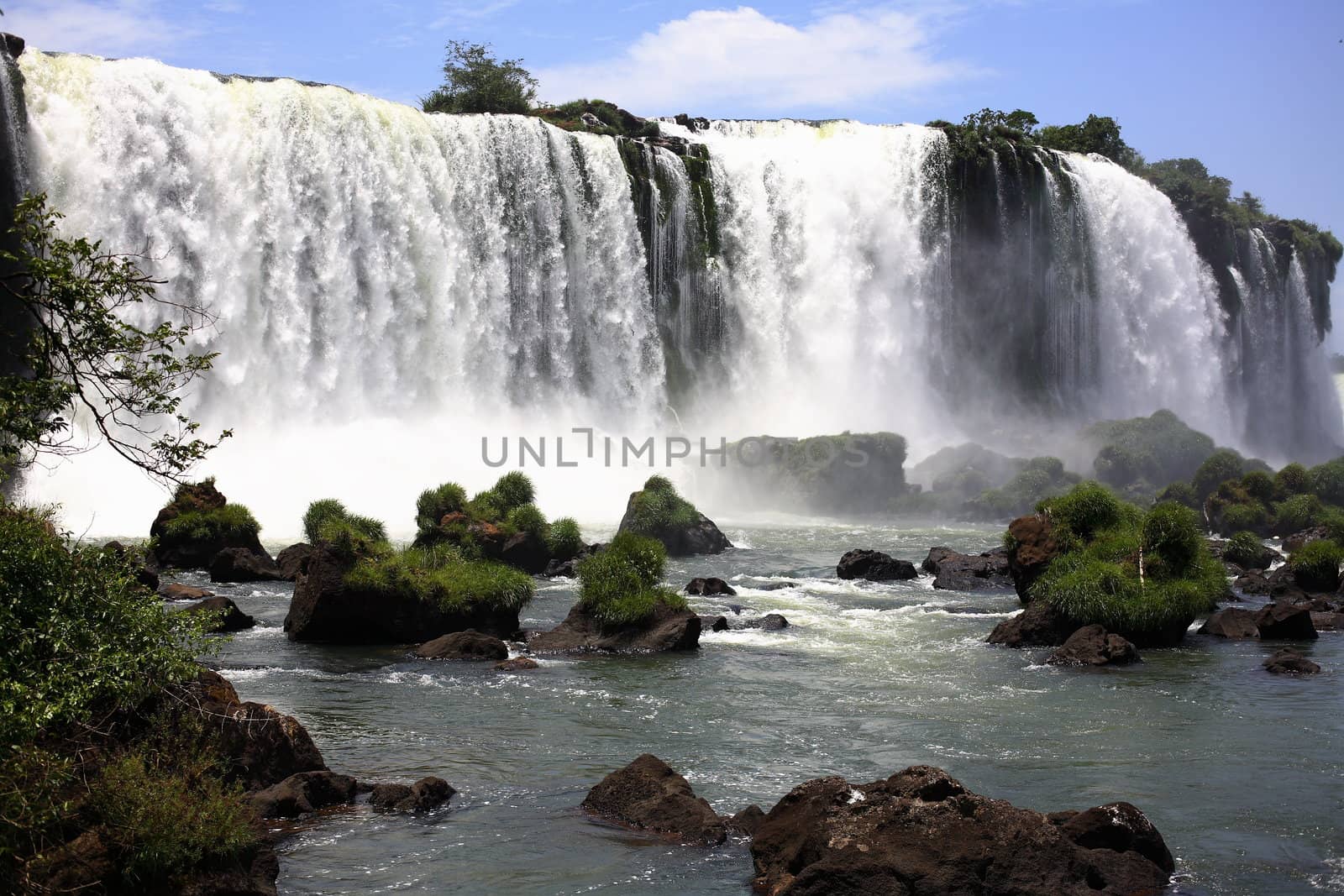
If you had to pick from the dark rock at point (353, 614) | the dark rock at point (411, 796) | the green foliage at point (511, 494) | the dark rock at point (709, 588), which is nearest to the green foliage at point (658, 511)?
the green foliage at point (511, 494)

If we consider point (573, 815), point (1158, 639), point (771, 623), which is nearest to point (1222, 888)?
point (573, 815)

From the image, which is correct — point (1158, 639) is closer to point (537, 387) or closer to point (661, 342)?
point (537, 387)

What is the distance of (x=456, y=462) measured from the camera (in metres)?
38.7

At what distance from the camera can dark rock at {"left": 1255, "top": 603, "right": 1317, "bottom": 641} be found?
20203 millimetres

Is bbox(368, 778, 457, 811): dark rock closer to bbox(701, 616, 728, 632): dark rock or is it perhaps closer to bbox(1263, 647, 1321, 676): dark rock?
bbox(701, 616, 728, 632): dark rock

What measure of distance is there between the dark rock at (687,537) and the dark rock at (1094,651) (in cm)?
1313

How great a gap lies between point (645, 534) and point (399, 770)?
17.9 m

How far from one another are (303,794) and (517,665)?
257 inches

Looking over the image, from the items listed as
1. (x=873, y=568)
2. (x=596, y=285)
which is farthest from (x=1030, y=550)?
(x=596, y=285)

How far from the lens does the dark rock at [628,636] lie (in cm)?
1889

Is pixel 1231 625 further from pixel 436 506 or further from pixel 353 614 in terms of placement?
pixel 436 506

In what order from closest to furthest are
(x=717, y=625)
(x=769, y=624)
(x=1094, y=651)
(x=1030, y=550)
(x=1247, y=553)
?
(x=1094, y=651)
(x=717, y=625)
(x=769, y=624)
(x=1030, y=550)
(x=1247, y=553)

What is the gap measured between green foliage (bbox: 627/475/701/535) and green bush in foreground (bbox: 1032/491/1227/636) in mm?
10515

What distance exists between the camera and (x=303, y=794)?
1096cm
